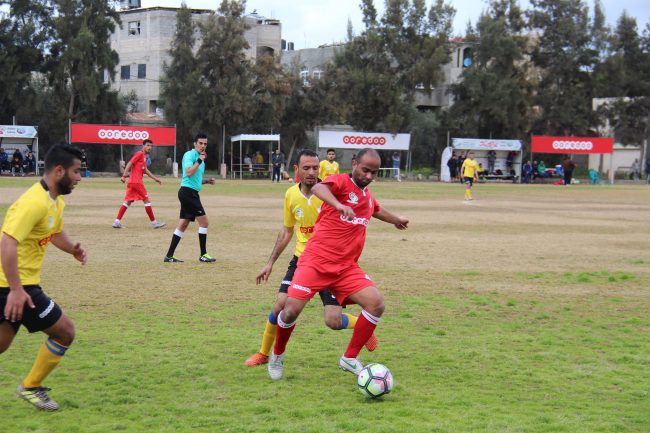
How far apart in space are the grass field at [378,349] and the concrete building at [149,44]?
2407 inches

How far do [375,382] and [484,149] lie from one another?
5199 centimetres

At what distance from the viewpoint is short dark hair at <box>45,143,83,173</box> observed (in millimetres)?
5742

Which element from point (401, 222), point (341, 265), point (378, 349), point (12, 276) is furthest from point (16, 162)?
point (12, 276)

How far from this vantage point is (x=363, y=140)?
5331 cm

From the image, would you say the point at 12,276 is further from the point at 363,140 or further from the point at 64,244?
the point at 363,140

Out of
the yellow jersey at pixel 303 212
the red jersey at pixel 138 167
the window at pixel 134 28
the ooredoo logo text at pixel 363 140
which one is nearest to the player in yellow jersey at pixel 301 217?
the yellow jersey at pixel 303 212

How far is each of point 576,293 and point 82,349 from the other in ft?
23.0

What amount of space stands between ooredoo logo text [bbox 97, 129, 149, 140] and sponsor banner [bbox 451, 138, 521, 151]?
69.1ft

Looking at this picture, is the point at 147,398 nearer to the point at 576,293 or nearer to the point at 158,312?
the point at 158,312

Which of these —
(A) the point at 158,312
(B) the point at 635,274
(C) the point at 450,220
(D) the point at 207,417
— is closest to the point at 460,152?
(C) the point at 450,220

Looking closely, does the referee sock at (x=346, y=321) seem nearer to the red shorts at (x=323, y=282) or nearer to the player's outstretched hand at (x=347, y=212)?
the red shorts at (x=323, y=282)

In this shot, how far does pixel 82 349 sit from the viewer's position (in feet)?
25.6

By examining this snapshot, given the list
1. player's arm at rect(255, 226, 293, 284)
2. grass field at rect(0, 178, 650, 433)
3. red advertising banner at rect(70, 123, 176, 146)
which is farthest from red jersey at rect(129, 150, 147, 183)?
red advertising banner at rect(70, 123, 176, 146)

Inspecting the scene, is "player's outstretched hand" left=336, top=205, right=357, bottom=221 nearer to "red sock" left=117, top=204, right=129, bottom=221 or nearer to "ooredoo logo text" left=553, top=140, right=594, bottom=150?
"red sock" left=117, top=204, right=129, bottom=221
